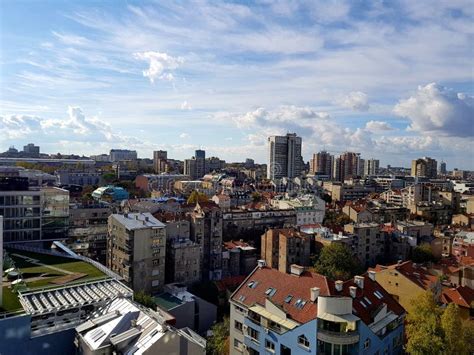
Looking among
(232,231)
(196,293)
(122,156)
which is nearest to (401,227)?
(232,231)

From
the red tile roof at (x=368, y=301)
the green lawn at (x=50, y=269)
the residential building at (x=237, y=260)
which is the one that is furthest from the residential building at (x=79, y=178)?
the red tile roof at (x=368, y=301)

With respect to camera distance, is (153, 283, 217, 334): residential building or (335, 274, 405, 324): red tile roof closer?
(335, 274, 405, 324): red tile roof

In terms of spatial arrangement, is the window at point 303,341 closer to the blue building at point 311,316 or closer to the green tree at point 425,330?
the blue building at point 311,316

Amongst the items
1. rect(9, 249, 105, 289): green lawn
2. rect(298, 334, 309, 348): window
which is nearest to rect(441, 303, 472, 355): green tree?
rect(298, 334, 309, 348): window

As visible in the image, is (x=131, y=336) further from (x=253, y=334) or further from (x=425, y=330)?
(x=425, y=330)

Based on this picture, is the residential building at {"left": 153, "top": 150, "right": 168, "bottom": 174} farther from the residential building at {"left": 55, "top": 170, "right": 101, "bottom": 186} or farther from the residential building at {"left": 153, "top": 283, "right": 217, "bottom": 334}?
the residential building at {"left": 153, "top": 283, "right": 217, "bottom": 334}

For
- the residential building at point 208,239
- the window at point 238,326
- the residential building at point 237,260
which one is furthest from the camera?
the residential building at point 237,260
